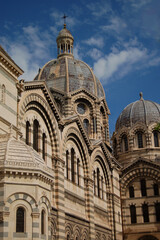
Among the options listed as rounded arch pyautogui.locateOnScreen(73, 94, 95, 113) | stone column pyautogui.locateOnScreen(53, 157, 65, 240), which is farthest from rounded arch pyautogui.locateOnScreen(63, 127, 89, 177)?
rounded arch pyautogui.locateOnScreen(73, 94, 95, 113)

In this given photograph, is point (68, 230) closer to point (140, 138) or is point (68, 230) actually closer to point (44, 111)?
point (44, 111)

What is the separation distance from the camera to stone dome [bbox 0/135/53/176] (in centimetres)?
2064

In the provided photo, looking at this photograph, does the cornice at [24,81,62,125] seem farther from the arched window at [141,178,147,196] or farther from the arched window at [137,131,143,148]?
the arched window at [137,131,143,148]

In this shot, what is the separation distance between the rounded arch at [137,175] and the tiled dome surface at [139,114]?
7925mm

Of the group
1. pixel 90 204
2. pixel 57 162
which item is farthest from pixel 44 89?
pixel 90 204

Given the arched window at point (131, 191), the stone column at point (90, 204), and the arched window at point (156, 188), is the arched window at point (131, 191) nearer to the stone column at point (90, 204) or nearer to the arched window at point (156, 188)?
the arched window at point (156, 188)

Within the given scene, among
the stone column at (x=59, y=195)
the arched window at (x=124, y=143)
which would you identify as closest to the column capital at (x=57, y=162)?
the stone column at (x=59, y=195)

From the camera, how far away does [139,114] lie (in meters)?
55.6

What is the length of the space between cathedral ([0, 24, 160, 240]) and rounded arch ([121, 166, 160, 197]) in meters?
0.12

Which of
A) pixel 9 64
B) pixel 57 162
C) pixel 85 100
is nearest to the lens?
pixel 9 64

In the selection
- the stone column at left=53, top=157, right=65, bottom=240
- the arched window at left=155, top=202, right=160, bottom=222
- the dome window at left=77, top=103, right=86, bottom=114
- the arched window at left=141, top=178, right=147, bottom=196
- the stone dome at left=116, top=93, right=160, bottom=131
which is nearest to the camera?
the stone column at left=53, top=157, right=65, bottom=240

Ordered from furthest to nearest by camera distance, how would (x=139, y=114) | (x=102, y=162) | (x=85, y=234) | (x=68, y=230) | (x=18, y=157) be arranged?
(x=139, y=114), (x=102, y=162), (x=85, y=234), (x=68, y=230), (x=18, y=157)

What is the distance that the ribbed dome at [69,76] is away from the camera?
4506 centimetres

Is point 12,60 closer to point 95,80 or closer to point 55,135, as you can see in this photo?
point 55,135
